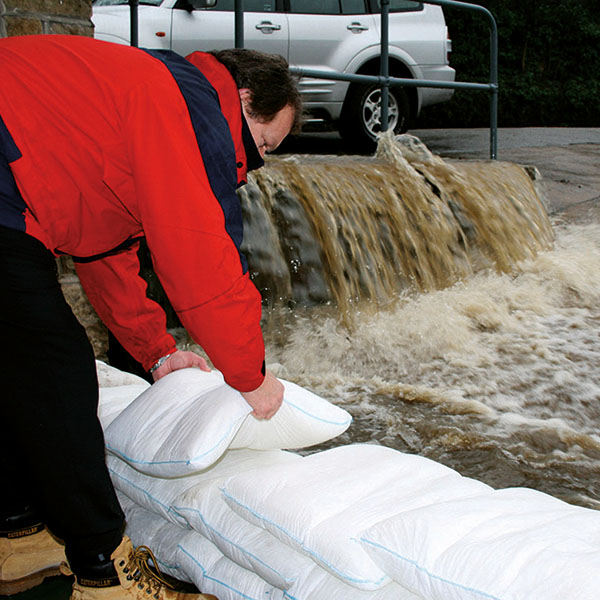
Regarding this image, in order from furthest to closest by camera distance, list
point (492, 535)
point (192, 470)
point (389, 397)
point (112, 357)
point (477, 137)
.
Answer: point (477, 137), point (112, 357), point (389, 397), point (192, 470), point (492, 535)

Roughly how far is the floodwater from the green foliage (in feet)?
34.3

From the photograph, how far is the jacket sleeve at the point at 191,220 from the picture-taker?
1.46 metres

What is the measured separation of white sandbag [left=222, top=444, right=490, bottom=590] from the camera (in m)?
1.54

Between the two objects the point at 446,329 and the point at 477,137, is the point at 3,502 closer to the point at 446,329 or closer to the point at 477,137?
the point at 446,329

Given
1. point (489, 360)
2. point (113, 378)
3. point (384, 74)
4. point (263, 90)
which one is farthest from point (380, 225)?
point (263, 90)

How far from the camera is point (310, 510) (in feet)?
5.37

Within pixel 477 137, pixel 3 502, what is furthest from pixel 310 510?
pixel 477 137

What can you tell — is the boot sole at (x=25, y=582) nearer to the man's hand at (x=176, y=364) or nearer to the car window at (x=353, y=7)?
the man's hand at (x=176, y=364)

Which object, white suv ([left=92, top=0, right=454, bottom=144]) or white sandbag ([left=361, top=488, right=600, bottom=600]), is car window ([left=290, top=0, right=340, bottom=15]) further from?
white sandbag ([left=361, top=488, right=600, bottom=600])

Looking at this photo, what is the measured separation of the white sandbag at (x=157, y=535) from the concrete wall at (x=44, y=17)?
2309mm

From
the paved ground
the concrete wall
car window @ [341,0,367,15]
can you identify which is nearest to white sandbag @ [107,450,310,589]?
the concrete wall

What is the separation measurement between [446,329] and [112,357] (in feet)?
7.08

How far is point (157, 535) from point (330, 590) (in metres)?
0.74

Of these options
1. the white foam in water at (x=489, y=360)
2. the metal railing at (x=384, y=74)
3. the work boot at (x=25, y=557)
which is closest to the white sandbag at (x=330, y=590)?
the work boot at (x=25, y=557)
